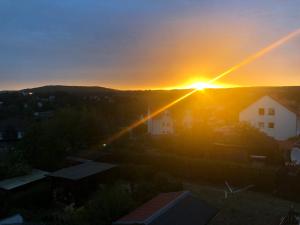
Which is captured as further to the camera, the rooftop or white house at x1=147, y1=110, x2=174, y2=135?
white house at x1=147, y1=110, x2=174, y2=135

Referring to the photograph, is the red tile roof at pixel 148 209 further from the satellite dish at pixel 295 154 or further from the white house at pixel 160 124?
the white house at pixel 160 124

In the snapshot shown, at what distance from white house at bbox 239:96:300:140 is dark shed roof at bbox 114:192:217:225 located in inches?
940

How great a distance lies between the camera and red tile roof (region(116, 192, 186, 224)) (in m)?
9.45

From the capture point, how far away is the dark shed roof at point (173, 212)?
9227 millimetres

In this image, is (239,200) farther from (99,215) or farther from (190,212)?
(99,215)

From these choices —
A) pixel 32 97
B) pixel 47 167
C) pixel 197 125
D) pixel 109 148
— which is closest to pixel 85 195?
pixel 47 167

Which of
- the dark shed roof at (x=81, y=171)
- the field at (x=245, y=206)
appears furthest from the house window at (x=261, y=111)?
the dark shed roof at (x=81, y=171)

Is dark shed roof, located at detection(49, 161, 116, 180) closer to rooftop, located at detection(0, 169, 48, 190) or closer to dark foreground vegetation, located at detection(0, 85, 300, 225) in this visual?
dark foreground vegetation, located at detection(0, 85, 300, 225)

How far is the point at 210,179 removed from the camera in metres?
18.2

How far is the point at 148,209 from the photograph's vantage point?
10477mm

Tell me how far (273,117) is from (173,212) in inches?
1032

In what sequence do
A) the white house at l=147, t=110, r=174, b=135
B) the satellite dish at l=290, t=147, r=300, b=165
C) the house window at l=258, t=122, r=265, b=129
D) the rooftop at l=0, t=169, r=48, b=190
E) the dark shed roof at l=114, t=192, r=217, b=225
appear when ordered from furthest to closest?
the white house at l=147, t=110, r=174, b=135 → the house window at l=258, t=122, r=265, b=129 → the satellite dish at l=290, t=147, r=300, b=165 → the rooftop at l=0, t=169, r=48, b=190 → the dark shed roof at l=114, t=192, r=217, b=225

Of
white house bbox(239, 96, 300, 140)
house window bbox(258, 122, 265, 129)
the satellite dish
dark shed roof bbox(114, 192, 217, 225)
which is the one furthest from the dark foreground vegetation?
white house bbox(239, 96, 300, 140)

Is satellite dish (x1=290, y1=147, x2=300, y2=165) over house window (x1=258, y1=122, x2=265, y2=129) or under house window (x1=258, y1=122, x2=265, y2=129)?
under
